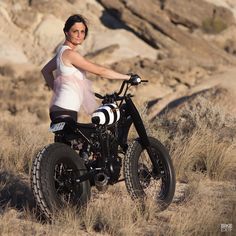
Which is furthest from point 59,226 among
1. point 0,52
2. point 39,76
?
point 0,52

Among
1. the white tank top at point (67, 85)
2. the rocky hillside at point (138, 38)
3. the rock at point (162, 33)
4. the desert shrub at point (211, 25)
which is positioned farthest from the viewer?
the desert shrub at point (211, 25)

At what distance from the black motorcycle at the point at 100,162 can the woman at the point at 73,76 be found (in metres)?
0.15

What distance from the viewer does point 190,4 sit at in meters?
31.3

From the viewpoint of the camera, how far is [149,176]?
19.3 ft

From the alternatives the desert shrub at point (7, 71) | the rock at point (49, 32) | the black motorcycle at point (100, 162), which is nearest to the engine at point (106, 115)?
the black motorcycle at point (100, 162)

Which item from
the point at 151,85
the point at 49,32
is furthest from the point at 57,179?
the point at 49,32

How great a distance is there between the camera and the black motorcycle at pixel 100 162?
4.96 meters

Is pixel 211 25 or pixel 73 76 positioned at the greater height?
pixel 211 25

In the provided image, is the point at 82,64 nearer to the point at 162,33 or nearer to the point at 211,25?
the point at 162,33

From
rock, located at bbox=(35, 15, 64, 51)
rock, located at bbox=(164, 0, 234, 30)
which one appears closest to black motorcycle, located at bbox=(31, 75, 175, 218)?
rock, located at bbox=(35, 15, 64, 51)

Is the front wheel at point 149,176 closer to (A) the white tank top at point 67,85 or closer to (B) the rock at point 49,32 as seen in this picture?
(A) the white tank top at point 67,85

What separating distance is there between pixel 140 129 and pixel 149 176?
51 cm

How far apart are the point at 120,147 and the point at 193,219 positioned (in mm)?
1276

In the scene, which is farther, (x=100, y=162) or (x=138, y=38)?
(x=138, y=38)
